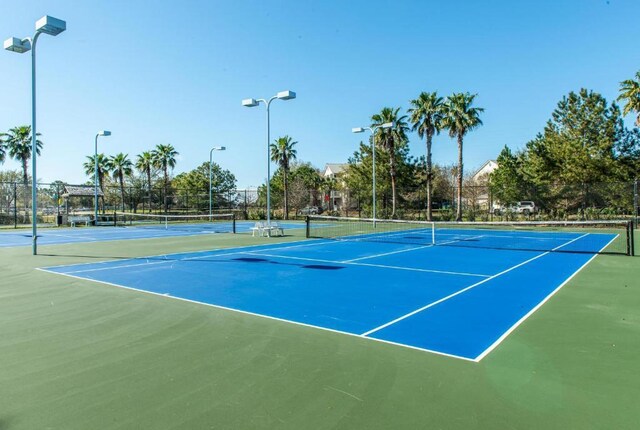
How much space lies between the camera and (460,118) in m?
37.2

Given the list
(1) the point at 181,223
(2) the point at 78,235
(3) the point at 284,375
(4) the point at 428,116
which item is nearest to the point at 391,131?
(4) the point at 428,116

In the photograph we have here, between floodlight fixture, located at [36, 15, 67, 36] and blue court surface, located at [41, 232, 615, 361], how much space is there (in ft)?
21.4

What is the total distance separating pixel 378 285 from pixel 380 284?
0.43ft

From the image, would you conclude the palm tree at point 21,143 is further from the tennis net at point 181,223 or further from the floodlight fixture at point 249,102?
the floodlight fixture at point 249,102

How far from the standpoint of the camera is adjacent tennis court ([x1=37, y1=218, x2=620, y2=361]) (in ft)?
20.6

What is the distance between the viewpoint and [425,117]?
38500 millimetres

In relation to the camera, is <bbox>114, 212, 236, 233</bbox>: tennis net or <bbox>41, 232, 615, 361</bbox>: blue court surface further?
<bbox>114, 212, 236, 233</bbox>: tennis net

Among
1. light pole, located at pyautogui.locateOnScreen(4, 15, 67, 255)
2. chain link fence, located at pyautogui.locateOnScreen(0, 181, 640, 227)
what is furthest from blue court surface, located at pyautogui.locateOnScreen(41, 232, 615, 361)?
chain link fence, located at pyautogui.locateOnScreen(0, 181, 640, 227)

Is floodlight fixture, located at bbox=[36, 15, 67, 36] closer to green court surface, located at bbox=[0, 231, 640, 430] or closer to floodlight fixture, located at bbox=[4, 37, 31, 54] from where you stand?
floodlight fixture, located at bbox=[4, 37, 31, 54]

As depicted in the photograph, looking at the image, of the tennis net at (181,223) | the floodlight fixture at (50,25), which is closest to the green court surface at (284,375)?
the floodlight fixture at (50,25)

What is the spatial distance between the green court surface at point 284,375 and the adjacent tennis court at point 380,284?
47cm

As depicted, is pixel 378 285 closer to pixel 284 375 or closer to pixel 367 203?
pixel 284 375

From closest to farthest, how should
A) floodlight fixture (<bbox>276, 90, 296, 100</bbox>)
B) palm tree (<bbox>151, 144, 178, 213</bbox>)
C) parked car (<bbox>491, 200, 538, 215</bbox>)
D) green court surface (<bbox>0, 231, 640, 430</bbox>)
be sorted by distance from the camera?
green court surface (<bbox>0, 231, 640, 430</bbox>), floodlight fixture (<bbox>276, 90, 296, 100</bbox>), parked car (<bbox>491, 200, 538, 215</bbox>), palm tree (<bbox>151, 144, 178, 213</bbox>)

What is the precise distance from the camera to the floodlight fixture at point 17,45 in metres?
13.2
